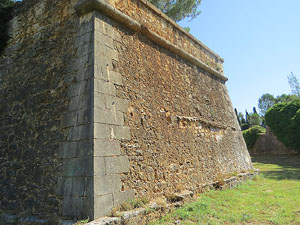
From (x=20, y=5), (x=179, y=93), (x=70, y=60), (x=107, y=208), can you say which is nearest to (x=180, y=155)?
(x=179, y=93)

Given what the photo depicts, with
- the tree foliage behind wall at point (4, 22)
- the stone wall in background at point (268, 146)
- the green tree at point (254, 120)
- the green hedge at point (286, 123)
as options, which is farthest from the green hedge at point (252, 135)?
the green tree at point (254, 120)

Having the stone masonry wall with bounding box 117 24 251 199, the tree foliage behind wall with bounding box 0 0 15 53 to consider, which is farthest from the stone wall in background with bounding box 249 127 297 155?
the tree foliage behind wall with bounding box 0 0 15 53

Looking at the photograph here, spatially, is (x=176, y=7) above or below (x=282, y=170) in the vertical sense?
above

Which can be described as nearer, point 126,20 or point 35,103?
point 35,103

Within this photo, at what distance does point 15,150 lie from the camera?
4.42 metres

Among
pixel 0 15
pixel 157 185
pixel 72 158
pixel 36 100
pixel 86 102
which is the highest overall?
pixel 0 15

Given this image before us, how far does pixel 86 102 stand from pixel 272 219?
150 inches

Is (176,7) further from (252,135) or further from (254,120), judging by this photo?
(254,120)

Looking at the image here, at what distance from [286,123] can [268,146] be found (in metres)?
3.18

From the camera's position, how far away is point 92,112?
3527 mm

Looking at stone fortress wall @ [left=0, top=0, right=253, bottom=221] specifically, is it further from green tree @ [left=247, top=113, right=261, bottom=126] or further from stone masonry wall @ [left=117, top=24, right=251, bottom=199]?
green tree @ [left=247, top=113, right=261, bottom=126]

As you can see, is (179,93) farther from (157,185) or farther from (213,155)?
(157,185)

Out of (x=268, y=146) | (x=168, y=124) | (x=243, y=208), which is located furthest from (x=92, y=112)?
(x=268, y=146)

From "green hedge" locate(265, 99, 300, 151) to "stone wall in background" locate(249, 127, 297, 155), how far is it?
123 cm
